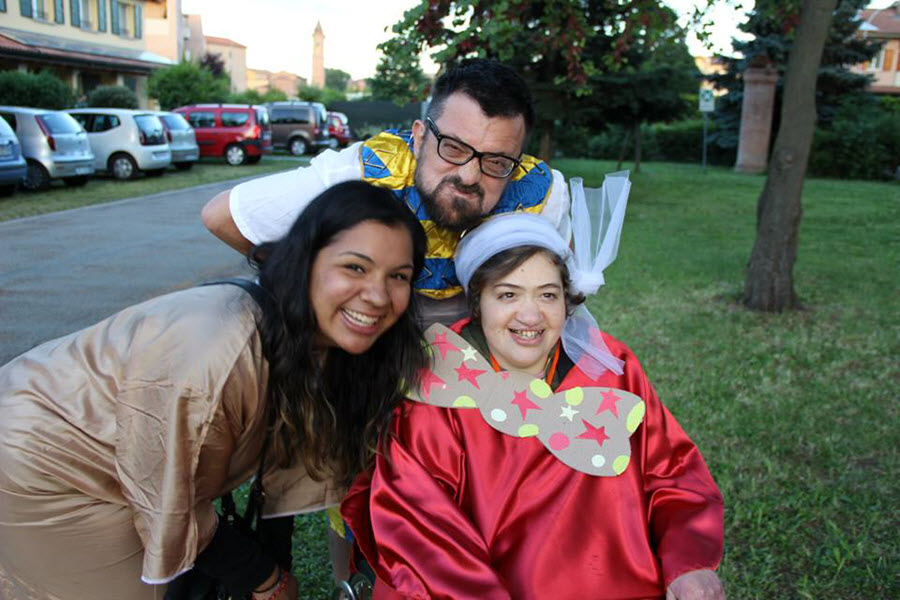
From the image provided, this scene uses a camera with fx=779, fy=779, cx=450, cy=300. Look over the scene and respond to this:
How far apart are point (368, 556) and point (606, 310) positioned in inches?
208

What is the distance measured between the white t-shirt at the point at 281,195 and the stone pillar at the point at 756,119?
26.1 m

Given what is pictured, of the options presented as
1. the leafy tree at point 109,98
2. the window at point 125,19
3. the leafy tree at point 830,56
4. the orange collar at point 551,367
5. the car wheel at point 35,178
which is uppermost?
the window at point 125,19

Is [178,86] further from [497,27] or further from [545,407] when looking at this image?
[545,407]

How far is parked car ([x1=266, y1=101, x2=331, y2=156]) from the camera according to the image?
26.2 meters

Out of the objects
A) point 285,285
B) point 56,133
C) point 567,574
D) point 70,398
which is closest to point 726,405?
point 567,574

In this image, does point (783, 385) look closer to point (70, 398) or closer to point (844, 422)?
point (844, 422)

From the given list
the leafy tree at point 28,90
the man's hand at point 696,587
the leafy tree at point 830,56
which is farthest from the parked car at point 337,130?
the man's hand at point 696,587

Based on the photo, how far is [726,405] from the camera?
4.72 metres

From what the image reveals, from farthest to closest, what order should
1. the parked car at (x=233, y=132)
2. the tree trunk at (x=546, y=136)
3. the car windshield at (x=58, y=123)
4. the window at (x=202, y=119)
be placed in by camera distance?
the window at (x=202, y=119)
the parked car at (x=233, y=132)
the tree trunk at (x=546, y=136)
the car windshield at (x=58, y=123)

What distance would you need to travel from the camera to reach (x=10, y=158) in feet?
39.4

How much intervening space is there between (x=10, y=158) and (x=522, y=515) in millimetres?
12400

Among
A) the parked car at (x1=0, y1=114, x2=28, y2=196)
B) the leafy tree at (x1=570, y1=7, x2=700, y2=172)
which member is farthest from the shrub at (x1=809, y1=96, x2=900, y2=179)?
the parked car at (x1=0, y1=114, x2=28, y2=196)

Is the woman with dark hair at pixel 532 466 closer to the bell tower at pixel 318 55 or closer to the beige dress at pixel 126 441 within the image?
the beige dress at pixel 126 441

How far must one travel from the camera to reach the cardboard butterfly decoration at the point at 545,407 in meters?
2.24
